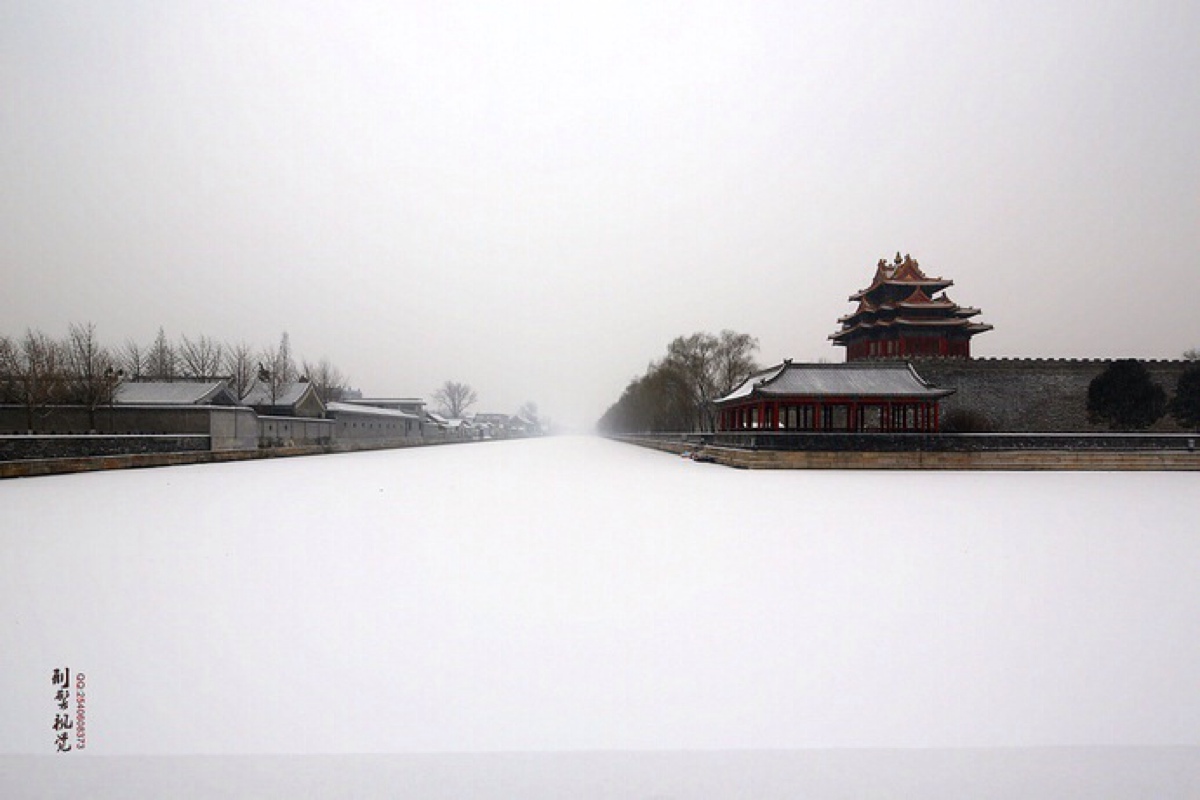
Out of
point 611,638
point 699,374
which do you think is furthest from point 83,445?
point 699,374

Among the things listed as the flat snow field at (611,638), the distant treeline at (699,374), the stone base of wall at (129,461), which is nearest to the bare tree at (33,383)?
the stone base of wall at (129,461)

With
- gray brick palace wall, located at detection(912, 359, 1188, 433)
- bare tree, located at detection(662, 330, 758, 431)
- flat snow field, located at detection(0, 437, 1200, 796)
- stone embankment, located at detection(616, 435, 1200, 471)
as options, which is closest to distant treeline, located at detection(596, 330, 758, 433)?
bare tree, located at detection(662, 330, 758, 431)

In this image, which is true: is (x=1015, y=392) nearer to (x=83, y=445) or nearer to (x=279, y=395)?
(x=83, y=445)

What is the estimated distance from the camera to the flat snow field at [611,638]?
3.43m

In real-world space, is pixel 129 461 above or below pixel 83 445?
below

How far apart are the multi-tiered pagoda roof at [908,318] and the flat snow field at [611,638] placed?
1269 inches

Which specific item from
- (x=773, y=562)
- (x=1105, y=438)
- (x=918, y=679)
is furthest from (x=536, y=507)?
(x=1105, y=438)

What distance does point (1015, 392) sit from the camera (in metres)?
35.1

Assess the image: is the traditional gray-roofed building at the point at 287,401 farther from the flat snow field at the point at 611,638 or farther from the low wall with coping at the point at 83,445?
the flat snow field at the point at 611,638

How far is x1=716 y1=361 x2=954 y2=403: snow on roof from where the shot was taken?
26.5m

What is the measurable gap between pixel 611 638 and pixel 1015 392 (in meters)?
38.5

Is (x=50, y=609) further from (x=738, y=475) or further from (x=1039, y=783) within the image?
(x=738, y=475)

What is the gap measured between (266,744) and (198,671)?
122cm

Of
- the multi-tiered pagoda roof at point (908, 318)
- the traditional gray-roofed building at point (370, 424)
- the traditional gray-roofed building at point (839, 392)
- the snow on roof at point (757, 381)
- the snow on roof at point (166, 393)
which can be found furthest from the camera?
the traditional gray-roofed building at point (370, 424)
